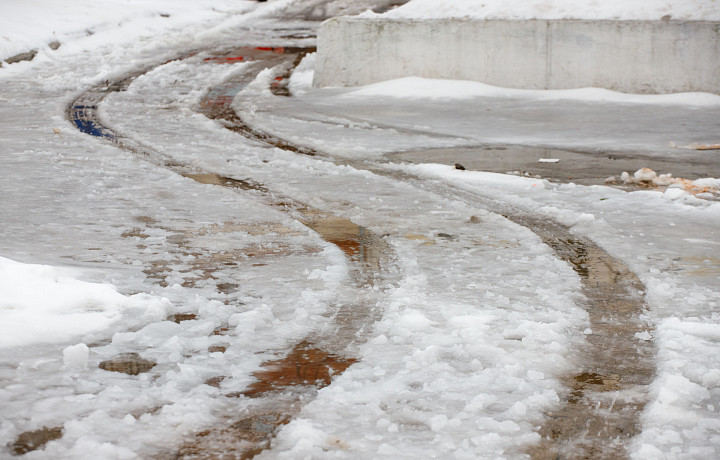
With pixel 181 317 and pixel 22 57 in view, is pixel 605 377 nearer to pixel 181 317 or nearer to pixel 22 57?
pixel 181 317

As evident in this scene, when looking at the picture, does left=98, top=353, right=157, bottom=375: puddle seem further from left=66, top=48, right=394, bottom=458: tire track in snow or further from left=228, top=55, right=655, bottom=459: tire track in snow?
left=228, top=55, right=655, bottom=459: tire track in snow

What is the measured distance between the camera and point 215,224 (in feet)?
17.8

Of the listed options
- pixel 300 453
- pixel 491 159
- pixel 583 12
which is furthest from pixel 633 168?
pixel 300 453

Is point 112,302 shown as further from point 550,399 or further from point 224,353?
point 550,399

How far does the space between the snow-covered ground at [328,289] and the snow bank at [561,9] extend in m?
2.30

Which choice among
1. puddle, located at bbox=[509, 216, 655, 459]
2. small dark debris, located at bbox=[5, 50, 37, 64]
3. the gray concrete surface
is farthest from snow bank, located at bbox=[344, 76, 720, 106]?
small dark debris, located at bbox=[5, 50, 37, 64]

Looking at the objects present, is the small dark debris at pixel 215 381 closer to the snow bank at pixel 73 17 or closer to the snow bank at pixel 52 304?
the snow bank at pixel 52 304

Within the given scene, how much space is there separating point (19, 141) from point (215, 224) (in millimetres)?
3690

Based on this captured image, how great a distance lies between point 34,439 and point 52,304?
1.24 meters

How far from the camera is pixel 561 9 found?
11.2 meters

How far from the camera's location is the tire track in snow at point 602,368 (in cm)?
278

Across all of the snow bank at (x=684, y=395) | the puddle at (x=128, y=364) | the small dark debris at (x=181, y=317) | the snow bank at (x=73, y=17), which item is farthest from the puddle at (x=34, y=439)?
the snow bank at (x=73, y=17)

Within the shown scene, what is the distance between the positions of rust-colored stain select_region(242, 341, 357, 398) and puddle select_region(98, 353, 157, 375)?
44 centimetres

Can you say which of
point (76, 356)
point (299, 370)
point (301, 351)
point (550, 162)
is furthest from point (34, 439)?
point (550, 162)
